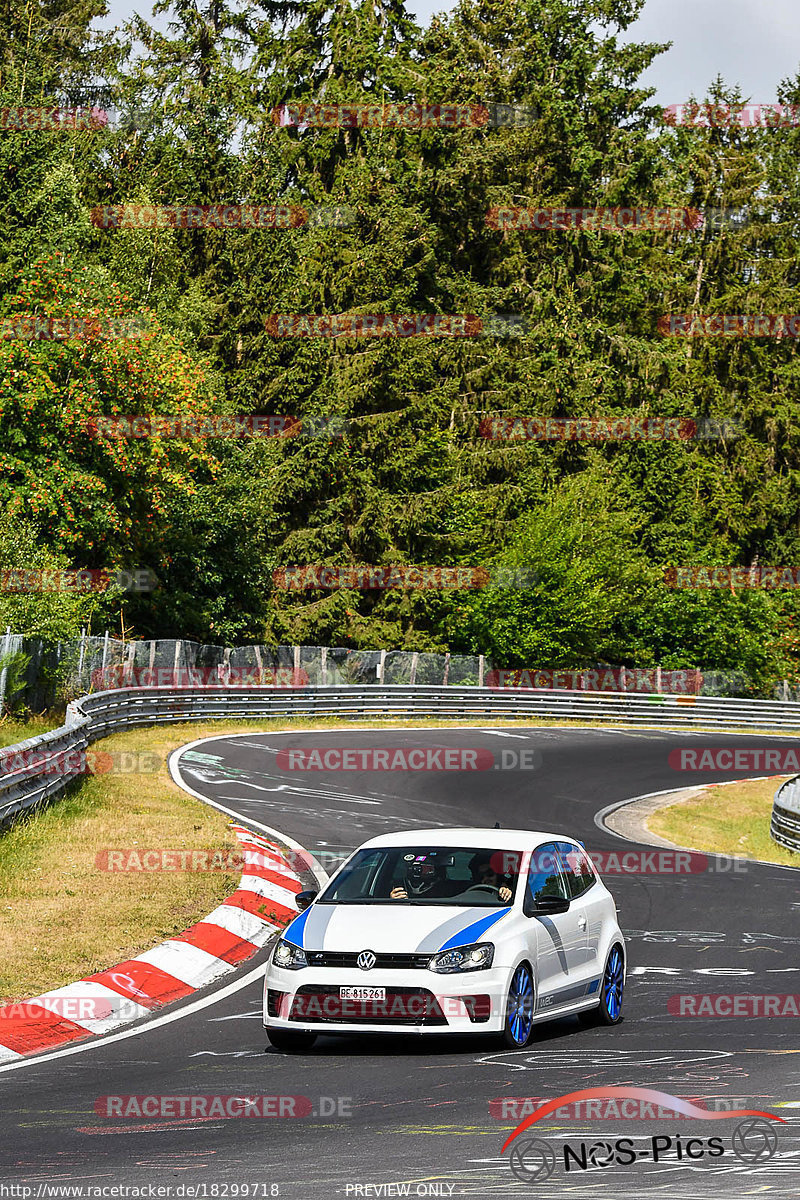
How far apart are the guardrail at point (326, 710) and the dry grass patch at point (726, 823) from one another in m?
10.5

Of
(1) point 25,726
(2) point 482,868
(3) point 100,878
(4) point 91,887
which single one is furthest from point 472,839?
(1) point 25,726

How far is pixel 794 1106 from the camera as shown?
811 centimetres

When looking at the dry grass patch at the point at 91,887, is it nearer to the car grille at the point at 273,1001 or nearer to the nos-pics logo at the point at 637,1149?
the car grille at the point at 273,1001

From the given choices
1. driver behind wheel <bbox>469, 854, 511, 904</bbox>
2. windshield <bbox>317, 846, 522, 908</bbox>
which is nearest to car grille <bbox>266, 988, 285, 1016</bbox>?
windshield <bbox>317, 846, 522, 908</bbox>

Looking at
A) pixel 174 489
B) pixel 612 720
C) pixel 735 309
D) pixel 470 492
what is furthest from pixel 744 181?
pixel 174 489

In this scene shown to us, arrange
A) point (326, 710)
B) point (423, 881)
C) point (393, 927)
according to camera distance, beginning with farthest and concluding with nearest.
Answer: point (326, 710), point (423, 881), point (393, 927)

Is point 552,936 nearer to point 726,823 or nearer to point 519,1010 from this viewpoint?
point 519,1010

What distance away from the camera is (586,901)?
459 inches

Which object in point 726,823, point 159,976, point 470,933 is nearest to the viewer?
point 470,933

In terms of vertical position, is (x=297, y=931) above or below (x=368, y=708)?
above

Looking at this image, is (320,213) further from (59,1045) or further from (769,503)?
(59,1045)

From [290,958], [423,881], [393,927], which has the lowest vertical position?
[290,958]

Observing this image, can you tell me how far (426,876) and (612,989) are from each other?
1.67 metres

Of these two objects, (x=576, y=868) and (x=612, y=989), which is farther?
(x=576, y=868)
